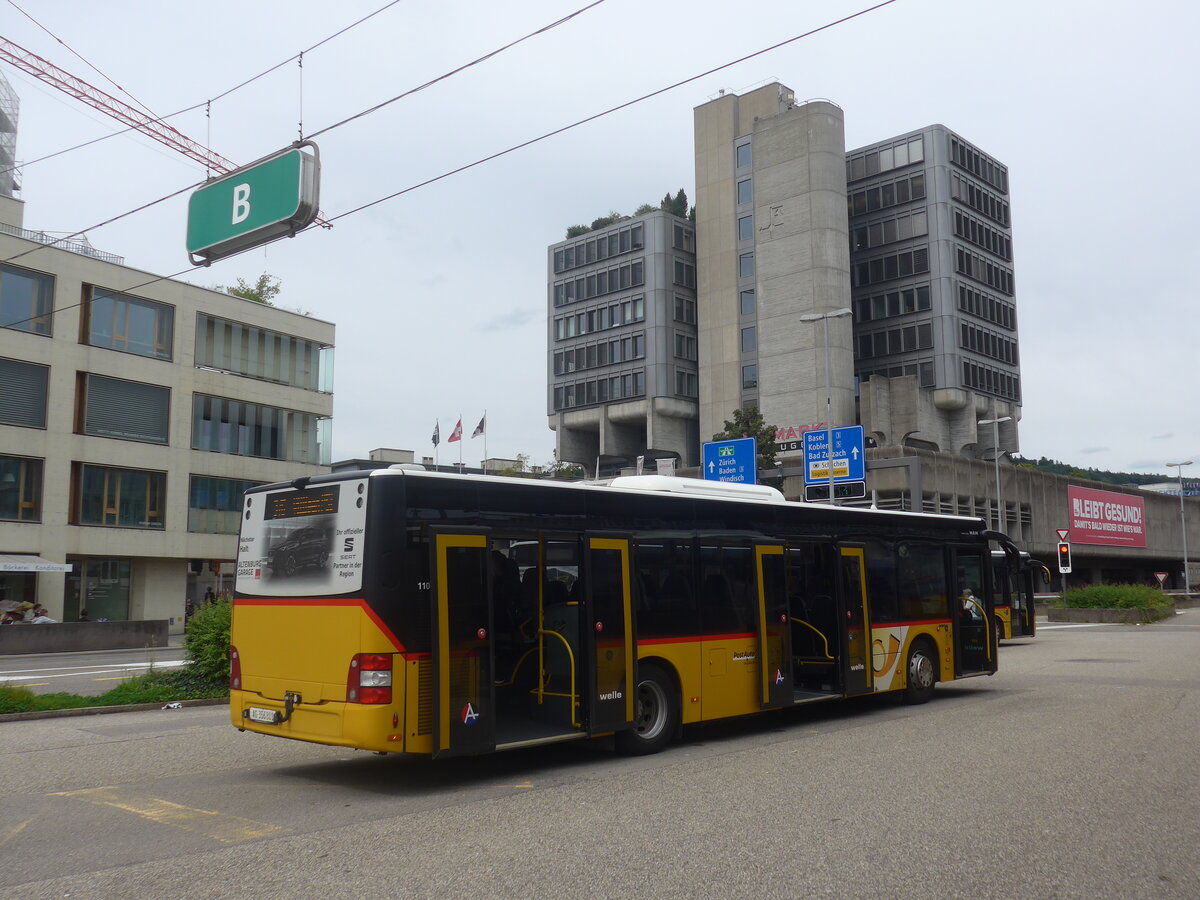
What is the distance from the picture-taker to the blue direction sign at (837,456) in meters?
33.9

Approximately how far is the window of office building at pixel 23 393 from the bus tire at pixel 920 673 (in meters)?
37.5

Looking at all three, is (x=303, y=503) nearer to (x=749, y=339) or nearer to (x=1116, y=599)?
(x=1116, y=599)

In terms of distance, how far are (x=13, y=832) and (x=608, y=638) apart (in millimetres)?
5180

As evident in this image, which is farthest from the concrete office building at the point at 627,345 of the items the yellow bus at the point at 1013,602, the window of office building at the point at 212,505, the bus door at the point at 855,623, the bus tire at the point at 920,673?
the bus door at the point at 855,623

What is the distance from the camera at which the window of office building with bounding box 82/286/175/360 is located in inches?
1734

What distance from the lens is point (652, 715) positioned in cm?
1124

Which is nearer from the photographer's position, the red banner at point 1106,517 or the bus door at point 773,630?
the bus door at point 773,630

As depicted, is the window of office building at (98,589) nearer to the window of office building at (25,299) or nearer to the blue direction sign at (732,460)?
the window of office building at (25,299)

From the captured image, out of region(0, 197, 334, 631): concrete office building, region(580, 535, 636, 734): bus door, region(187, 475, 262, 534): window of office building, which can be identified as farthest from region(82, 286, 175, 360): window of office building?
region(580, 535, 636, 734): bus door

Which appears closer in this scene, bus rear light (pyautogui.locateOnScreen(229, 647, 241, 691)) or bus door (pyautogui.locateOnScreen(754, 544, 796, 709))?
bus rear light (pyautogui.locateOnScreen(229, 647, 241, 691))

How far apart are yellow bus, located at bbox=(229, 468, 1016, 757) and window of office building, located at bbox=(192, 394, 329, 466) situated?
3942cm

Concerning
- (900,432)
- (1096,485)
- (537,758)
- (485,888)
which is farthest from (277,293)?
(485,888)

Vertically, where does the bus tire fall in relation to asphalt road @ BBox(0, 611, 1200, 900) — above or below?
above

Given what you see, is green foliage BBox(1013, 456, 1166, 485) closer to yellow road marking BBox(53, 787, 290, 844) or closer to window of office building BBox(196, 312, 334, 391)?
window of office building BBox(196, 312, 334, 391)
